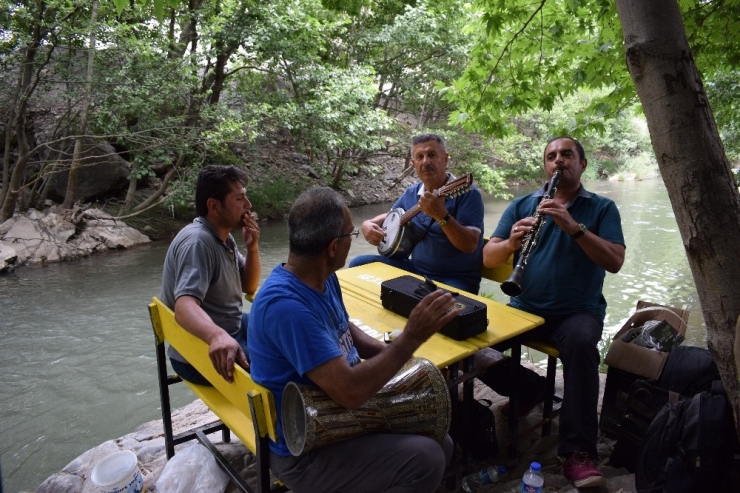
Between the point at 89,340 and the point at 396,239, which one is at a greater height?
the point at 396,239

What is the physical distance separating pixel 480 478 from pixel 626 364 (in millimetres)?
954

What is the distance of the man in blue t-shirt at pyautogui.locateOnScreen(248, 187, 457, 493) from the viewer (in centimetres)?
162

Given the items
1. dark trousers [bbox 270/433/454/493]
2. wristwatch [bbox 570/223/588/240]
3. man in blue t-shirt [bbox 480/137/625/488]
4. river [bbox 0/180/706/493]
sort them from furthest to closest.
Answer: river [bbox 0/180/706/493] → wristwatch [bbox 570/223/588/240] → man in blue t-shirt [bbox 480/137/625/488] → dark trousers [bbox 270/433/454/493]

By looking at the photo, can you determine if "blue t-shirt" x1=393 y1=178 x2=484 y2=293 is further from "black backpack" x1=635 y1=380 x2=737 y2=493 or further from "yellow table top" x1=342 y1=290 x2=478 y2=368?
"black backpack" x1=635 y1=380 x2=737 y2=493

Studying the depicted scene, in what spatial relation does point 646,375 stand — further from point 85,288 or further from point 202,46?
point 202,46

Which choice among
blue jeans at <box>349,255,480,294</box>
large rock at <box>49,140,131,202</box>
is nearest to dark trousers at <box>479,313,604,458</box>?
blue jeans at <box>349,255,480,294</box>

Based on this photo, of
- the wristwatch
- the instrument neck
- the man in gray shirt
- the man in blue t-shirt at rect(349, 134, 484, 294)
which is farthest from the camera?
the instrument neck

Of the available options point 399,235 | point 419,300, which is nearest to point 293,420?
point 419,300

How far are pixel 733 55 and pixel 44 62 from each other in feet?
29.8

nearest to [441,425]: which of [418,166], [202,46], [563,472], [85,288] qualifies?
[563,472]

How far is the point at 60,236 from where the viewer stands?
345 inches

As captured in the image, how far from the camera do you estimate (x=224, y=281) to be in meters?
2.61

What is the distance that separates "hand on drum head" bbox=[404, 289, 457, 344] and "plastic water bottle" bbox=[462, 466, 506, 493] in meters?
1.19

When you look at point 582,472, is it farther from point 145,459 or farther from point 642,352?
point 145,459
